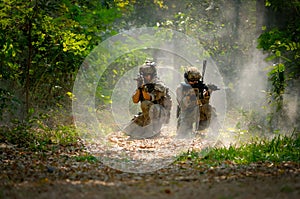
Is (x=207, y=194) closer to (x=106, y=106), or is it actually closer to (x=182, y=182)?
(x=182, y=182)

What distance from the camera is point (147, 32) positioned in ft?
58.7

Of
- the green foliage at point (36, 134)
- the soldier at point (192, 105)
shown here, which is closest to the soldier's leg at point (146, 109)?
the soldier at point (192, 105)

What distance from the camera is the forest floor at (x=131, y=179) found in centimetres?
553

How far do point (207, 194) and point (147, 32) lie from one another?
42.7ft

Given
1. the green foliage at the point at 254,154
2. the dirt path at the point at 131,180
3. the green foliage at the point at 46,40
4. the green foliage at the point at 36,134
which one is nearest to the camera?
the dirt path at the point at 131,180

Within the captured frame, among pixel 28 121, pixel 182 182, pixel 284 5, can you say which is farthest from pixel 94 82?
pixel 182 182

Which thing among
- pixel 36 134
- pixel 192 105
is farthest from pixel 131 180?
pixel 192 105

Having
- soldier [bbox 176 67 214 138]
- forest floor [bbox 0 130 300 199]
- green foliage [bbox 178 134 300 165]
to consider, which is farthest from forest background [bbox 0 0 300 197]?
soldier [bbox 176 67 214 138]

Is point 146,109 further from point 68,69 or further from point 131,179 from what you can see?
point 131,179

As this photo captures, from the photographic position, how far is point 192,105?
36.8 ft

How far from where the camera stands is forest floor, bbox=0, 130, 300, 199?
553 cm

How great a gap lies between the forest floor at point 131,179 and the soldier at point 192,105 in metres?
2.97

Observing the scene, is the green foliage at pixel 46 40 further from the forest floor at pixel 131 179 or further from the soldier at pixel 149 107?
the forest floor at pixel 131 179

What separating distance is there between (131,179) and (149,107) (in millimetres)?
5354
